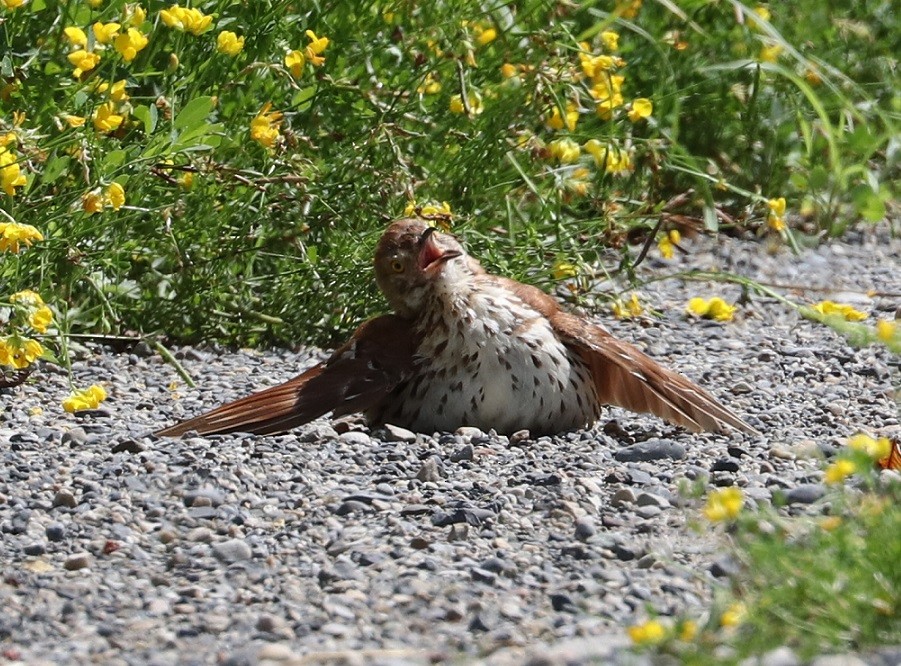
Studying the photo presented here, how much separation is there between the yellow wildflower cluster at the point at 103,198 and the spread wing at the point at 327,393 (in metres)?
0.73

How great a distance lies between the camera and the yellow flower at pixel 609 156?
6.22 m

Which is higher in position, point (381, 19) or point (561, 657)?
point (381, 19)

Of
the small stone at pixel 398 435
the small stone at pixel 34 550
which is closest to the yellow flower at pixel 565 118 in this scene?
the small stone at pixel 398 435

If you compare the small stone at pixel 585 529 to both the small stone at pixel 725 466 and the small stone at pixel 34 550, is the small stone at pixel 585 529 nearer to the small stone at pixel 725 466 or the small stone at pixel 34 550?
the small stone at pixel 725 466

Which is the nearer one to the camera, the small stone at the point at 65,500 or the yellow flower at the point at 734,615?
the yellow flower at the point at 734,615

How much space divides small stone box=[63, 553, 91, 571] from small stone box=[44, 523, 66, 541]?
193 millimetres

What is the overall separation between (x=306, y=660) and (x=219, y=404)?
2725 millimetres

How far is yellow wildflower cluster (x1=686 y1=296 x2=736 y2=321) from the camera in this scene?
6.98 metres

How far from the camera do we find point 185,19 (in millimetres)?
5117

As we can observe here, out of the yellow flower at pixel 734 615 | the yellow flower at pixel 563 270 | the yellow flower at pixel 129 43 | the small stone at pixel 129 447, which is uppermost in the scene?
the yellow flower at pixel 129 43

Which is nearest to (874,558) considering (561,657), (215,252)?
(561,657)

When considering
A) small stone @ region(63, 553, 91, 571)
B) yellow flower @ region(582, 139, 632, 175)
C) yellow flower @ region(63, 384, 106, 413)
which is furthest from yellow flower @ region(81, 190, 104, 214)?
yellow flower @ region(582, 139, 632, 175)

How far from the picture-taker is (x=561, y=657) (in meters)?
3.04

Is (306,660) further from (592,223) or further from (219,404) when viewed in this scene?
(592,223)
